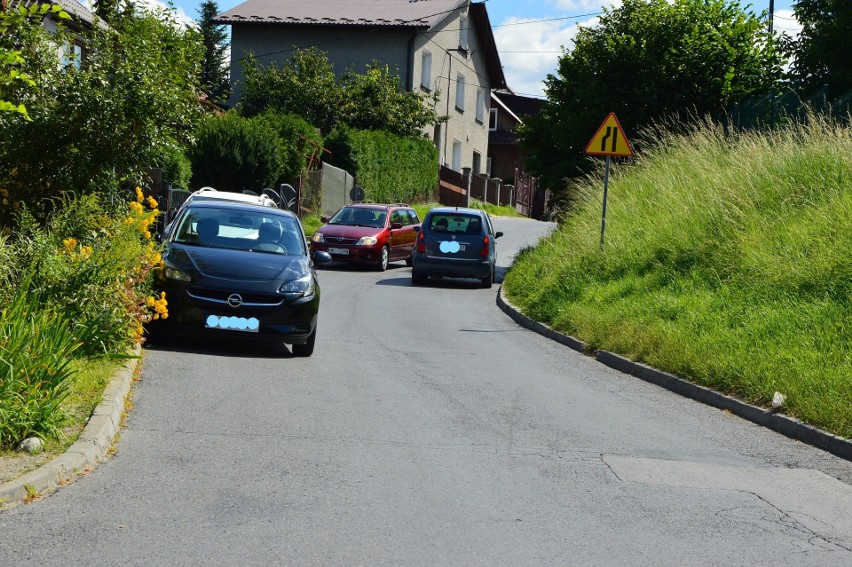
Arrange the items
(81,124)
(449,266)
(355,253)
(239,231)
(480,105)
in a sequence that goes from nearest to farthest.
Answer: (239,231)
(81,124)
(449,266)
(355,253)
(480,105)

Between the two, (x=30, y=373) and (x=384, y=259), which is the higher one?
(x=30, y=373)

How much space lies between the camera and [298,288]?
40.0 ft

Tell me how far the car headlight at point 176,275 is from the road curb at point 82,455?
3040 mm

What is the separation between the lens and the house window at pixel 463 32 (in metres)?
54.9

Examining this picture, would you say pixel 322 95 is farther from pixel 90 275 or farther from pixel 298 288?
pixel 90 275

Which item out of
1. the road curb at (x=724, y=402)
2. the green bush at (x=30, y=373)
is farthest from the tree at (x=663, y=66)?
the green bush at (x=30, y=373)

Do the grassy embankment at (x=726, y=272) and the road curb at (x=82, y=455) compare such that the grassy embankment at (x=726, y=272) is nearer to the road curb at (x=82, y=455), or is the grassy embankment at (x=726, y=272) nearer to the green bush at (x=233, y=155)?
the road curb at (x=82, y=455)

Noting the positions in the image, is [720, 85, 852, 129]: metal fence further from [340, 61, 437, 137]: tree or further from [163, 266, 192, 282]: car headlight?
[340, 61, 437, 137]: tree

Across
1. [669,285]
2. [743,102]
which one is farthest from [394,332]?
[743,102]

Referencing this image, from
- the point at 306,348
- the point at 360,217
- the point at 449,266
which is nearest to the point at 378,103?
the point at 360,217

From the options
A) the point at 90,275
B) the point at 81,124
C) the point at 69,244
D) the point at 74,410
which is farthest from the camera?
the point at 81,124

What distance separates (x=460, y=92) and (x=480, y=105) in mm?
4938

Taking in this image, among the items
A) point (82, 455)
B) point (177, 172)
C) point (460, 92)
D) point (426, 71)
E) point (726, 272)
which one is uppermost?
point (426, 71)

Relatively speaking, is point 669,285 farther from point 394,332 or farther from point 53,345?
point 53,345
